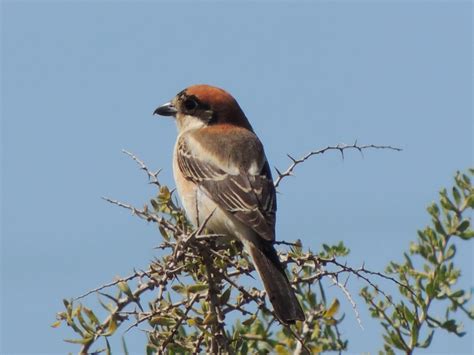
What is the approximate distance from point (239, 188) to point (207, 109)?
0.95 meters

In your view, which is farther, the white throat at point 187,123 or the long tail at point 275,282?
the white throat at point 187,123

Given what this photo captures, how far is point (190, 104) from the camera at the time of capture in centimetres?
498

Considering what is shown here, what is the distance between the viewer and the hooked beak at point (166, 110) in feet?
16.7

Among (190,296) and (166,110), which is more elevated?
(166,110)

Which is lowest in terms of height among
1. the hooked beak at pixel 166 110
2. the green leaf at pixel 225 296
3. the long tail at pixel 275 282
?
the green leaf at pixel 225 296

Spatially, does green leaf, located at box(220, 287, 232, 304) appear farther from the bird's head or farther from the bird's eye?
the bird's eye

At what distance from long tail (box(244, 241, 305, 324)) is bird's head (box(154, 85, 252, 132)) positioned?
1331 millimetres

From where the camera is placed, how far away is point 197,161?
14.4 ft

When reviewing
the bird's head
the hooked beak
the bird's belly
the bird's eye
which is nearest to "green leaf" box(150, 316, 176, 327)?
the bird's belly

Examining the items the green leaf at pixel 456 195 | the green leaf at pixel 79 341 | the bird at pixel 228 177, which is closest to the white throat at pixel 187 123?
the bird at pixel 228 177

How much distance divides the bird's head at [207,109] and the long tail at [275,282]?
1331 millimetres

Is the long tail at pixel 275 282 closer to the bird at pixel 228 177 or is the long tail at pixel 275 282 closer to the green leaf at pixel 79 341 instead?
the bird at pixel 228 177

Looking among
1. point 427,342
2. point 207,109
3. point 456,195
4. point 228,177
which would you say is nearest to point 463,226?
point 456,195

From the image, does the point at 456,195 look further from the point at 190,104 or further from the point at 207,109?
the point at 190,104
